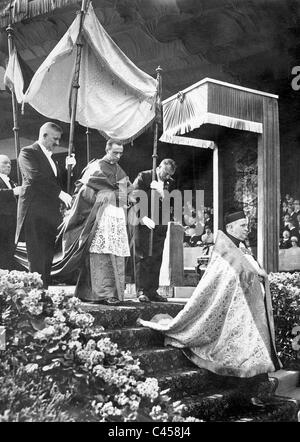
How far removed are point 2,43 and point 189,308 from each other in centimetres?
294

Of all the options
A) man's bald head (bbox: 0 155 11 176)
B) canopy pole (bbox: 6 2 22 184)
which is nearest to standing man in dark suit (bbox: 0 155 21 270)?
man's bald head (bbox: 0 155 11 176)

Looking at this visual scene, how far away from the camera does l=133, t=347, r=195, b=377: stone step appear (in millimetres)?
4012

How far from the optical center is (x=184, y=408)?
11.7ft

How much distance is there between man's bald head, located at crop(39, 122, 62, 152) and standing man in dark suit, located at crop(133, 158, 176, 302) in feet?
3.15

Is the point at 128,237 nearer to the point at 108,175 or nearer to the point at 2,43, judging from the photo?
the point at 108,175

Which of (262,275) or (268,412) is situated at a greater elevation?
(262,275)

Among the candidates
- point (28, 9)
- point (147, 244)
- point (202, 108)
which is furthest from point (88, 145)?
point (28, 9)

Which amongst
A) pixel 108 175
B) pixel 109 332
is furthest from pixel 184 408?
pixel 108 175

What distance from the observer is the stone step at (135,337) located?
164 inches

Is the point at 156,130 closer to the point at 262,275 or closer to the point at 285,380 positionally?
the point at 262,275

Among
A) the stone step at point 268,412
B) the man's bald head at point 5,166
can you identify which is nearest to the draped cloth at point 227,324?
the stone step at point 268,412

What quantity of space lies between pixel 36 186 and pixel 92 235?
634mm

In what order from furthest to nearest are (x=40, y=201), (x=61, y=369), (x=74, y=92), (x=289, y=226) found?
(x=289, y=226)
(x=74, y=92)
(x=40, y=201)
(x=61, y=369)

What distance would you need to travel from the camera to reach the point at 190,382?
4.06m
